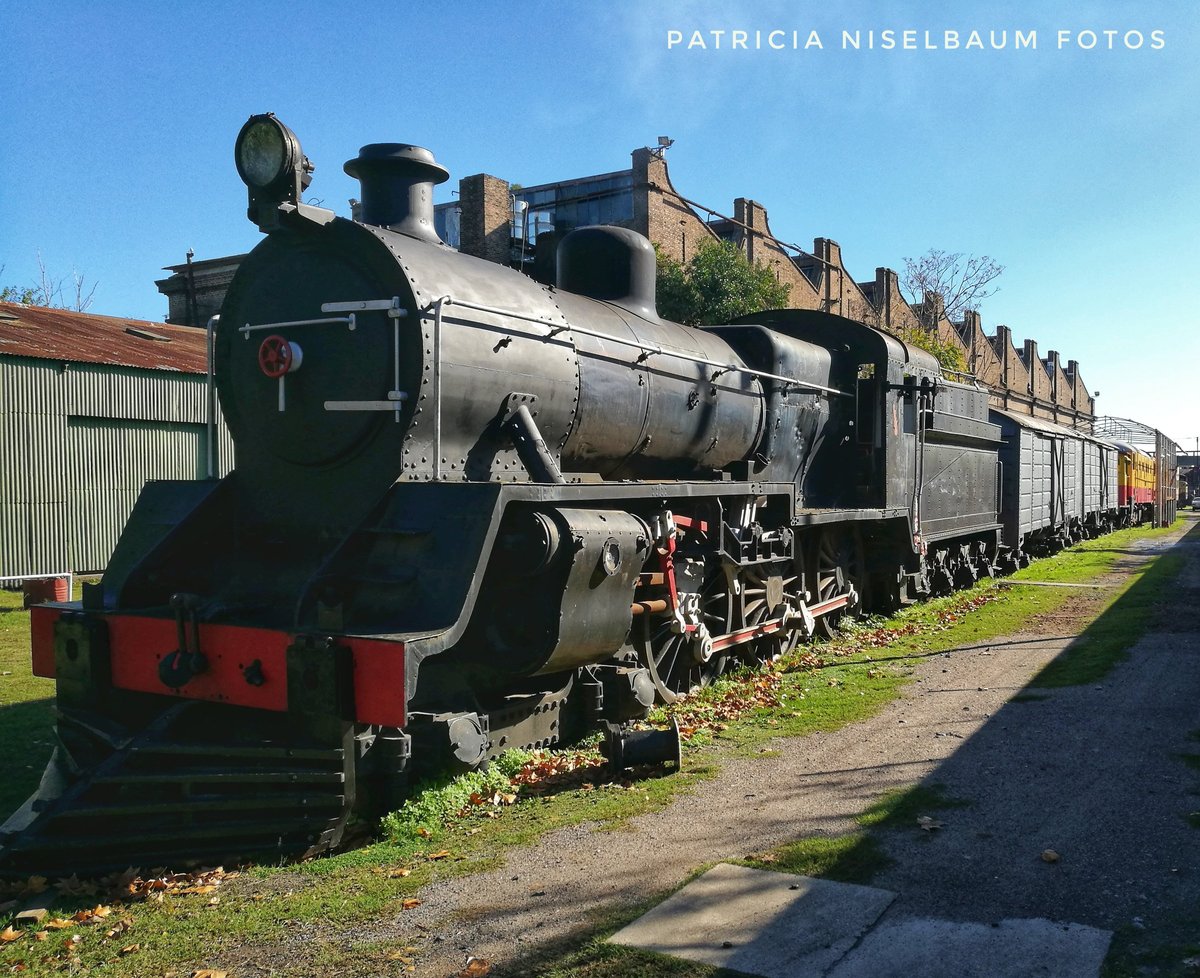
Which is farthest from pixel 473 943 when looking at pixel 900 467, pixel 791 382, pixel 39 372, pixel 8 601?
pixel 39 372

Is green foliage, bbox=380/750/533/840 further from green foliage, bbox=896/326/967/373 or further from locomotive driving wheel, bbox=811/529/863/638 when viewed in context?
green foliage, bbox=896/326/967/373

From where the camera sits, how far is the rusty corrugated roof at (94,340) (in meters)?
16.2

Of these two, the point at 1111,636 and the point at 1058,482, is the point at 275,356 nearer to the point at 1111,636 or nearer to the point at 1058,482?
the point at 1111,636

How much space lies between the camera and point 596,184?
102 ft

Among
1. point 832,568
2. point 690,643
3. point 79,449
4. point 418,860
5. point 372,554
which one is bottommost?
point 418,860

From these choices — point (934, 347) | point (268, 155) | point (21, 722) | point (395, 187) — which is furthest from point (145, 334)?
point (934, 347)

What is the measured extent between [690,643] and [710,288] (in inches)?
816

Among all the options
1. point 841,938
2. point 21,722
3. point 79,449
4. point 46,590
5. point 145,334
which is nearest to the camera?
point 841,938

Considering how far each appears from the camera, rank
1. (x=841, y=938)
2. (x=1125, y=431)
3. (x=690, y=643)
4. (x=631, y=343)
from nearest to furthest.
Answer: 1. (x=841, y=938)
2. (x=631, y=343)
3. (x=690, y=643)
4. (x=1125, y=431)

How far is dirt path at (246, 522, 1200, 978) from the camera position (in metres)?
4.07

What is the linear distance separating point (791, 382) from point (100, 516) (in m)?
12.5

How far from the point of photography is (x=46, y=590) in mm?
12953

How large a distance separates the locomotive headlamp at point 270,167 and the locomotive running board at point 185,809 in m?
3.04

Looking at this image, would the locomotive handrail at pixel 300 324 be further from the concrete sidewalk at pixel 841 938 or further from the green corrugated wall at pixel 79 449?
the green corrugated wall at pixel 79 449
